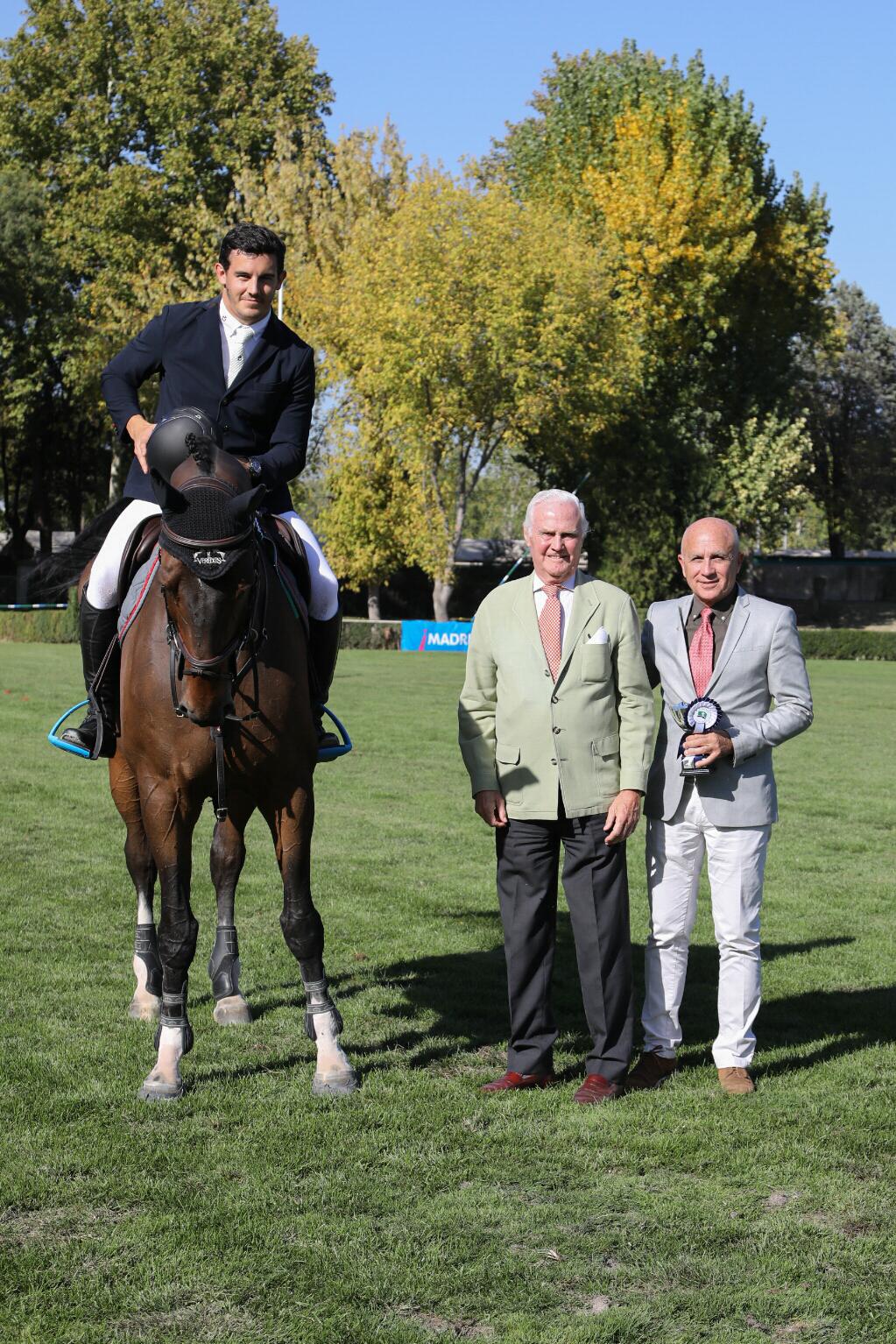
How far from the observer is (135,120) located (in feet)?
178

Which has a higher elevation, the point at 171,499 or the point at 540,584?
the point at 171,499

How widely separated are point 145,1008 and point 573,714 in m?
2.78

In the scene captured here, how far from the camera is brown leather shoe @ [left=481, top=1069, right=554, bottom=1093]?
618 cm

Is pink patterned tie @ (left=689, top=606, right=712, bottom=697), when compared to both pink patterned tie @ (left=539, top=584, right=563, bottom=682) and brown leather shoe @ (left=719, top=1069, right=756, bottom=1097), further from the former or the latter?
brown leather shoe @ (left=719, top=1069, right=756, bottom=1097)

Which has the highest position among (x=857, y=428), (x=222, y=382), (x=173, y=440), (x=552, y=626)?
(x=857, y=428)

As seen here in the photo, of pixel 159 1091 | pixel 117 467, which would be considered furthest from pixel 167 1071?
pixel 117 467

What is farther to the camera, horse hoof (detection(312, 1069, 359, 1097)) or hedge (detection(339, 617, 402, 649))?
hedge (detection(339, 617, 402, 649))

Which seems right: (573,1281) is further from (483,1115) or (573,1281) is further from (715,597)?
(715,597)

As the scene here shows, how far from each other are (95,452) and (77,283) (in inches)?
431

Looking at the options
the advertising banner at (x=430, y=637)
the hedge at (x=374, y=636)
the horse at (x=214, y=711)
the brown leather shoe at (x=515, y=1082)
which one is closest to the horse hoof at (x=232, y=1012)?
the horse at (x=214, y=711)

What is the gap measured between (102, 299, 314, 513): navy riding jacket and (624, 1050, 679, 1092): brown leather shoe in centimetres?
310

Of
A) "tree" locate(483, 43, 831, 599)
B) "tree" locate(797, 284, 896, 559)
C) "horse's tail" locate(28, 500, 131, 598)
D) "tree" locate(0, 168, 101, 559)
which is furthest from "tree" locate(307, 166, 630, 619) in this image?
"tree" locate(797, 284, 896, 559)

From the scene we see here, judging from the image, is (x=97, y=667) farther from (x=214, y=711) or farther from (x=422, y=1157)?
(x=422, y=1157)

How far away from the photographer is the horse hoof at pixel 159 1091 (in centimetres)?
592
